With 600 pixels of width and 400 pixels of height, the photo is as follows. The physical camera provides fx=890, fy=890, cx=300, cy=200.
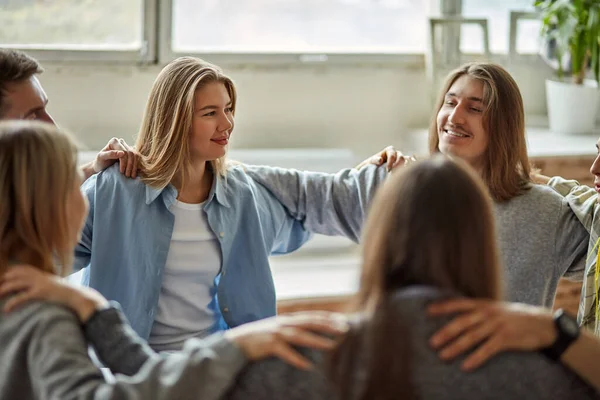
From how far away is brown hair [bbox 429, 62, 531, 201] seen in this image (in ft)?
7.17

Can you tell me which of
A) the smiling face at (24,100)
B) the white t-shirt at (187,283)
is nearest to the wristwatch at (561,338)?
the white t-shirt at (187,283)

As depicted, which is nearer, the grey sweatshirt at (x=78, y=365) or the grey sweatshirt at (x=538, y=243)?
the grey sweatshirt at (x=78, y=365)

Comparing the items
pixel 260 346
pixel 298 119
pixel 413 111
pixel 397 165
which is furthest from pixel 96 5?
pixel 260 346

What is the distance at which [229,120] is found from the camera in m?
2.24

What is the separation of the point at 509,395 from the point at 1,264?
76 cm

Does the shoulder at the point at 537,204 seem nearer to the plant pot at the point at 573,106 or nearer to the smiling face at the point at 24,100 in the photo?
the smiling face at the point at 24,100

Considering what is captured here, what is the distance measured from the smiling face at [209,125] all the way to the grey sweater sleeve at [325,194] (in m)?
0.18

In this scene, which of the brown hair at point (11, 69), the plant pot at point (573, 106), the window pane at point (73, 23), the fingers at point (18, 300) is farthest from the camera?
the plant pot at point (573, 106)

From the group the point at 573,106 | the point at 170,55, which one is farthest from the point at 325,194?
the point at 573,106

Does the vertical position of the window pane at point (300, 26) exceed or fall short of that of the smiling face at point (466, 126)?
it exceeds it

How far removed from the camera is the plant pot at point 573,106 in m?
3.85

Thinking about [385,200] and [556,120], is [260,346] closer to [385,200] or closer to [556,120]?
[385,200]

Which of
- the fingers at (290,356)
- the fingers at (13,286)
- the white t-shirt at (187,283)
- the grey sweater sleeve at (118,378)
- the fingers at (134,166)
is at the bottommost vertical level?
the white t-shirt at (187,283)

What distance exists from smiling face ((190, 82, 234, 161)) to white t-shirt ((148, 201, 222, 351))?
14 centimetres
